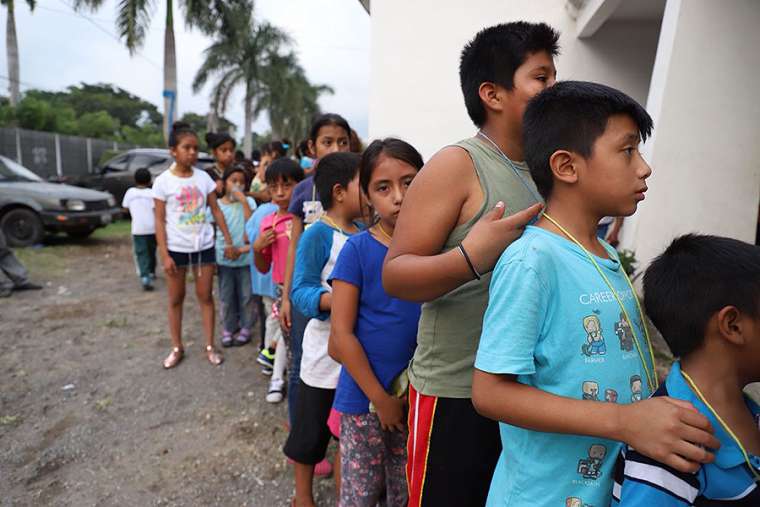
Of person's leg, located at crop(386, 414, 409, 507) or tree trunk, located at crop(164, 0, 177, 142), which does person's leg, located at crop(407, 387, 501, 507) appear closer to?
person's leg, located at crop(386, 414, 409, 507)

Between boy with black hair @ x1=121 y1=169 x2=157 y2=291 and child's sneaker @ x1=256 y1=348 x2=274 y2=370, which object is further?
boy with black hair @ x1=121 y1=169 x2=157 y2=291

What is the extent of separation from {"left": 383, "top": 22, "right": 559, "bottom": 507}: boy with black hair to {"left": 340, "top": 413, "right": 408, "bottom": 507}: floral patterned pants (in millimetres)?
442

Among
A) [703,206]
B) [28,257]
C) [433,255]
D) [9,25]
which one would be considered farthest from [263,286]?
[9,25]

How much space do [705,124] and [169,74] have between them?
16571mm

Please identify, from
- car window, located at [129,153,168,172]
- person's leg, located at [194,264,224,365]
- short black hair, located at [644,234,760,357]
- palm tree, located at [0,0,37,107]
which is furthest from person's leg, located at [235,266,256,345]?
palm tree, located at [0,0,37,107]

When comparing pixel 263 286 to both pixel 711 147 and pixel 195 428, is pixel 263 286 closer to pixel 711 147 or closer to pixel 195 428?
pixel 195 428

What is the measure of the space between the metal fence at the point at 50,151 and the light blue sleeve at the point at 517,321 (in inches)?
665

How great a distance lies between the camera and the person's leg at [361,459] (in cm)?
178

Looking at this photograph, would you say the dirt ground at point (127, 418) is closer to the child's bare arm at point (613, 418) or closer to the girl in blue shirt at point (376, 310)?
the girl in blue shirt at point (376, 310)

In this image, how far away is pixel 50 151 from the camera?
1794 cm

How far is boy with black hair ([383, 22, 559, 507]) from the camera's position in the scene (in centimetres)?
117

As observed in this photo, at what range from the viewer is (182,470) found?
2742mm

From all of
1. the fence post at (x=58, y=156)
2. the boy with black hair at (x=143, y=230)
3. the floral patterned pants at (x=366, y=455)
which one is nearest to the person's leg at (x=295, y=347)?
the floral patterned pants at (x=366, y=455)

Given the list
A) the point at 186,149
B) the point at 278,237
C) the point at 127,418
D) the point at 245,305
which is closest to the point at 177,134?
the point at 186,149
